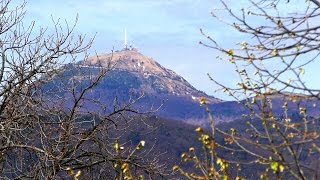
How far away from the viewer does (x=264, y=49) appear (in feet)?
19.5

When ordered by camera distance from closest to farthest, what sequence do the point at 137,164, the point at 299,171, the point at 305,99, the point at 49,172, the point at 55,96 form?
the point at 299,171
the point at 305,99
the point at 49,172
the point at 137,164
the point at 55,96

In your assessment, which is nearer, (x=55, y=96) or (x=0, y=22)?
(x=0, y=22)

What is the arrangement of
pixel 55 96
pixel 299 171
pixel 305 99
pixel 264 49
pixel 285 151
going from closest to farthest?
1. pixel 299 171
2. pixel 285 151
3. pixel 305 99
4. pixel 264 49
5. pixel 55 96

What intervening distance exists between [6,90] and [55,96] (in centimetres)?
323

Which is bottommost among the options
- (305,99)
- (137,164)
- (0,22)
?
(137,164)

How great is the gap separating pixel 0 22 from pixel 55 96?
3.00 meters

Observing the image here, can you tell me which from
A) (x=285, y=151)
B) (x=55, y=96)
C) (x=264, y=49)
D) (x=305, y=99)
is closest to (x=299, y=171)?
(x=285, y=151)

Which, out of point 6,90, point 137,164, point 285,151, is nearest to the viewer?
point 285,151

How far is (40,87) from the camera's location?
616 inches

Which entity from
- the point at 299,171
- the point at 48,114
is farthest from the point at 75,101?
the point at 299,171

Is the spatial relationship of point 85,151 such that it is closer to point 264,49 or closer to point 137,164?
point 137,164

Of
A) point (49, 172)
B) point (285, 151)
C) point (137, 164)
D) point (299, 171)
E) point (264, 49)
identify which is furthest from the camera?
point (137, 164)

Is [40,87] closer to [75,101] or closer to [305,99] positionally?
[75,101]

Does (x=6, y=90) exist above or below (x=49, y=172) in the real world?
above
